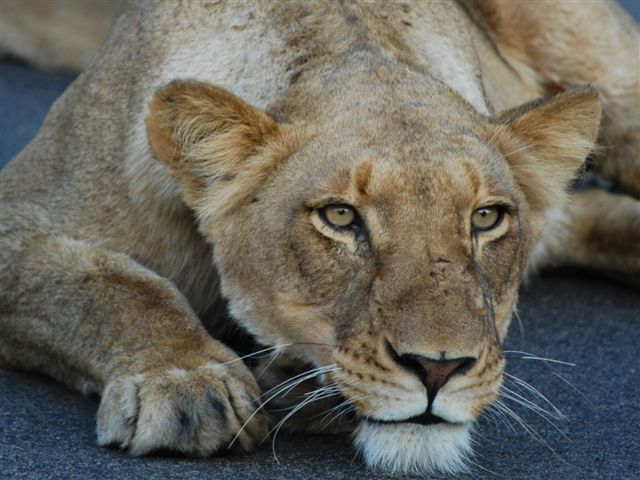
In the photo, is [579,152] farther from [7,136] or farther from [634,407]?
[7,136]

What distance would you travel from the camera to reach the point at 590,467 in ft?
8.19

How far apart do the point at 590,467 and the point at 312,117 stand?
878 mm

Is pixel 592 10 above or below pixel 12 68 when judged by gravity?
above

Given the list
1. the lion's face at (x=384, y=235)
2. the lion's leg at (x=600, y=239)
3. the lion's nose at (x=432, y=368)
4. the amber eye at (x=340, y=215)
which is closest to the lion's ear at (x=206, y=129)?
the lion's face at (x=384, y=235)

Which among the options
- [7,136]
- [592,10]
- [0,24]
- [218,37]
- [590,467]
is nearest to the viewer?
[590,467]

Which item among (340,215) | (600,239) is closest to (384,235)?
(340,215)

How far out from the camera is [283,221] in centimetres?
245

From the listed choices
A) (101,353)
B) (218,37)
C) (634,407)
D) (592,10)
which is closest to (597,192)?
(592,10)

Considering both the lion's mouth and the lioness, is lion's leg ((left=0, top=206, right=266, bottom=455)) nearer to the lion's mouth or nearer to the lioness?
the lioness

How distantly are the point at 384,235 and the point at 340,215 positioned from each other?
0.36 feet

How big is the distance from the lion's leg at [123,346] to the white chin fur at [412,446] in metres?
0.25

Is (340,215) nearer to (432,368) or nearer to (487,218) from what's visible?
(487,218)

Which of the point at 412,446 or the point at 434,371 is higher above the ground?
the point at 434,371

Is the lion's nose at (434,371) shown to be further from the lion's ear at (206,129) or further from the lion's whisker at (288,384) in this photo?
the lion's ear at (206,129)
